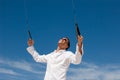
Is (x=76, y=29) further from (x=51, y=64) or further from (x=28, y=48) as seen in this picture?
(x=28, y=48)

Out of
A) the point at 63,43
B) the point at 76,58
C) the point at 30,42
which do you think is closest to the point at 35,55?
the point at 30,42

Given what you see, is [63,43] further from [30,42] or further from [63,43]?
[30,42]

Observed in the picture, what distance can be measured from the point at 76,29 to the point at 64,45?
127cm

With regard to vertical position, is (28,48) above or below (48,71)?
above

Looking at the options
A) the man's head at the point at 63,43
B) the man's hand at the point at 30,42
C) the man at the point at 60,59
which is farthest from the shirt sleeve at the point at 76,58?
the man's hand at the point at 30,42

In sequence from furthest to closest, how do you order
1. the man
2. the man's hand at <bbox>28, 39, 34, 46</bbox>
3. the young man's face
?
the man's hand at <bbox>28, 39, 34, 46</bbox> → the young man's face → the man

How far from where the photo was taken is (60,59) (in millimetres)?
11602

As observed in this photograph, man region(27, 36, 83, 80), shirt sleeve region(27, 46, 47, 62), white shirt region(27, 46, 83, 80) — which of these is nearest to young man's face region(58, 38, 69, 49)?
man region(27, 36, 83, 80)

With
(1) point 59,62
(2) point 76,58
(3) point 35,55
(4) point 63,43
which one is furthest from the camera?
(3) point 35,55

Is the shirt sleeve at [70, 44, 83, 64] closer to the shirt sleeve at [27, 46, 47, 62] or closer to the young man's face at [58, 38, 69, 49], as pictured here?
the young man's face at [58, 38, 69, 49]

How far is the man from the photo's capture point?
11320 mm

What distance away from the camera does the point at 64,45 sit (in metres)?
11.9

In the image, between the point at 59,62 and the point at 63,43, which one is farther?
the point at 63,43

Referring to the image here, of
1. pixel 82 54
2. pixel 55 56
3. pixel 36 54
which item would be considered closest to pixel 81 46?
pixel 82 54
